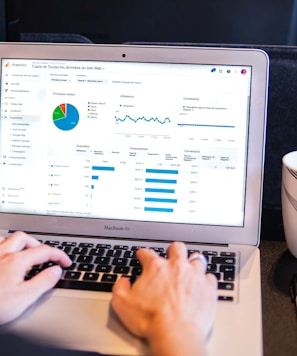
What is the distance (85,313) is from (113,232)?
0.62 feet

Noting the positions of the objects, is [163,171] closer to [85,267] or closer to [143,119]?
[143,119]

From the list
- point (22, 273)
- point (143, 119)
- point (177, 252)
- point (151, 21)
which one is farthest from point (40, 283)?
point (151, 21)

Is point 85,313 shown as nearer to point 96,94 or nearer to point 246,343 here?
point 246,343

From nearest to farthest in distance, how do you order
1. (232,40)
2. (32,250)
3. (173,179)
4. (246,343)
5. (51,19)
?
(246,343) → (32,250) → (173,179) → (51,19) → (232,40)

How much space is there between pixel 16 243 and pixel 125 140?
0.73ft

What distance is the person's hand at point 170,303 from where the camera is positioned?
546mm

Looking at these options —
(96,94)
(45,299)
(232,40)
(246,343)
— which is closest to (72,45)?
(96,94)

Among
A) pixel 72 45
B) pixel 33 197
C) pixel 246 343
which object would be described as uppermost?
pixel 72 45

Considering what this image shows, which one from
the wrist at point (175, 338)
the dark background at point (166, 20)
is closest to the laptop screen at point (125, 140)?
the wrist at point (175, 338)

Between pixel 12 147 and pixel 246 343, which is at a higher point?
pixel 12 147

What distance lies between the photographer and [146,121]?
801 mm

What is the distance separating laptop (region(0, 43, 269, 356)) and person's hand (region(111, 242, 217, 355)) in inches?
3.6

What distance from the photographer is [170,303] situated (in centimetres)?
59

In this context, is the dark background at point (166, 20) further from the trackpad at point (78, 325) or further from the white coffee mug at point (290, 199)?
the trackpad at point (78, 325)
